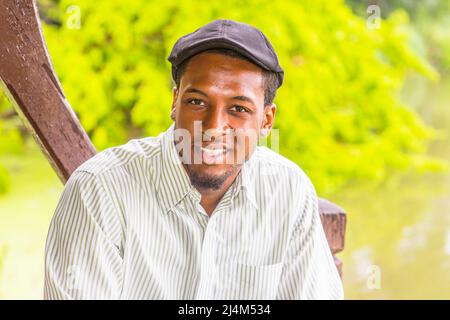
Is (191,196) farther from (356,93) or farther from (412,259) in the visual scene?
(412,259)

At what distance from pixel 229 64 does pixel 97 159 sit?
294 millimetres

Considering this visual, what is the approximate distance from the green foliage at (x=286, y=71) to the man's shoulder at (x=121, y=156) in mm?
1649

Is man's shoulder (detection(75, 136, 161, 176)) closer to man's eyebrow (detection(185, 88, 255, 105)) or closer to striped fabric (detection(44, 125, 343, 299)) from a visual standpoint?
striped fabric (detection(44, 125, 343, 299))

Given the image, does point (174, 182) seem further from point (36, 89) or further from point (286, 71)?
point (286, 71)

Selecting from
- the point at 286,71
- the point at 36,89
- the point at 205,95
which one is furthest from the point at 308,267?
the point at 286,71

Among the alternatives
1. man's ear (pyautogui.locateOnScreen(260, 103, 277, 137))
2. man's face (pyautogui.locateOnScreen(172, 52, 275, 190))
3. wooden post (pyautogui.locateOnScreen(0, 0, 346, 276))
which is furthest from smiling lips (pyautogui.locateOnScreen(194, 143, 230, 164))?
wooden post (pyautogui.locateOnScreen(0, 0, 346, 276))

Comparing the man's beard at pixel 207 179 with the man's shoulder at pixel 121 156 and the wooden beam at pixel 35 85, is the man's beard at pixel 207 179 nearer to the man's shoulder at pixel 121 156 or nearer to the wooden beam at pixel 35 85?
the man's shoulder at pixel 121 156

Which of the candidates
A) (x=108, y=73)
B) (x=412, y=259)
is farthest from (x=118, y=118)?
(x=412, y=259)

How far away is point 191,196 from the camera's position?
1.17m

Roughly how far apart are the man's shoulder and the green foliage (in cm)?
165

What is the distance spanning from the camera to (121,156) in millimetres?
1172

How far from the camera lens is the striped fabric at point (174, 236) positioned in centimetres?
103

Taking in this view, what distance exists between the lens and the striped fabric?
103 cm

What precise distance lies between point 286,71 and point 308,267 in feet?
7.29
